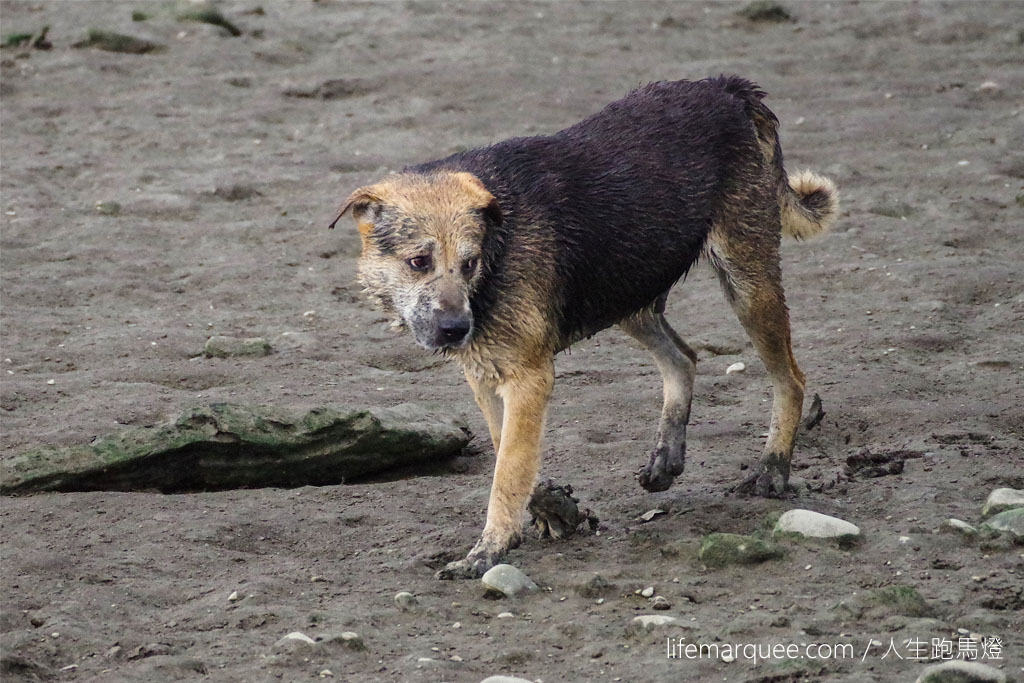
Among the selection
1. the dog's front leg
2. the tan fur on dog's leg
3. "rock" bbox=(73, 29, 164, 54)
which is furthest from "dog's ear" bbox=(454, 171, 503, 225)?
"rock" bbox=(73, 29, 164, 54)

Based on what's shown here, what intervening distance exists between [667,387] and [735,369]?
1.37m

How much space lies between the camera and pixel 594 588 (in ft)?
17.8

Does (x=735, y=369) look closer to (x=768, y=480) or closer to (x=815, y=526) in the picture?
(x=768, y=480)

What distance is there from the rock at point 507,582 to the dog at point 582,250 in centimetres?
17

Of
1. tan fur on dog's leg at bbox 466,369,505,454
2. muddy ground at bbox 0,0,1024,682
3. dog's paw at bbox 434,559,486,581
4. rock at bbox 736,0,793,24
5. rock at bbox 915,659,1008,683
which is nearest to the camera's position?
rock at bbox 915,659,1008,683

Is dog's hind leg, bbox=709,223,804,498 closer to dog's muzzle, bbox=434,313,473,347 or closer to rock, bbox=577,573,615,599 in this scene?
rock, bbox=577,573,615,599

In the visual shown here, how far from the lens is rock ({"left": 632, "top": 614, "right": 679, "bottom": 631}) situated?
500 centimetres

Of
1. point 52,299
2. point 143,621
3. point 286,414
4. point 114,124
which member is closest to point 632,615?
point 143,621

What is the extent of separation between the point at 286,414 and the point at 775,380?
8.03 ft

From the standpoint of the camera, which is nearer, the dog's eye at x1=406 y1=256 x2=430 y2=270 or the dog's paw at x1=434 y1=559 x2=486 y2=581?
the dog's paw at x1=434 y1=559 x2=486 y2=581

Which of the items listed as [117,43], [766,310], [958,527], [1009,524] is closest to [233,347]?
[766,310]

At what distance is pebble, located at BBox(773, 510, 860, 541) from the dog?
62 centimetres

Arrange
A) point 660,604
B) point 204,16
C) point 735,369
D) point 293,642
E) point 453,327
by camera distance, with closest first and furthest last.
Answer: point 293,642 < point 660,604 < point 453,327 < point 735,369 < point 204,16

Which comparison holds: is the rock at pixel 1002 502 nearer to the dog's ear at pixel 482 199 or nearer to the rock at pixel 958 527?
the rock at pixel 958 527
